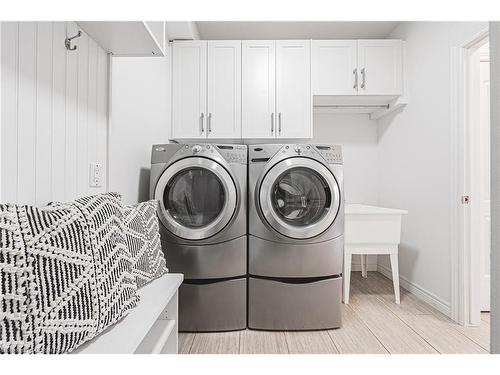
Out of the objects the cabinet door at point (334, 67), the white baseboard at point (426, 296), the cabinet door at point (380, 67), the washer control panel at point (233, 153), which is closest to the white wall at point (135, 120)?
the washer control panel at point (233, 153)

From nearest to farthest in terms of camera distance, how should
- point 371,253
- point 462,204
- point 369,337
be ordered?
point 369,337, point 462,204, point 371,253

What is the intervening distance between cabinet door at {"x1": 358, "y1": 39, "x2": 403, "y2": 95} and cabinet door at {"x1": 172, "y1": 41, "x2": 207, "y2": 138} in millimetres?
1426

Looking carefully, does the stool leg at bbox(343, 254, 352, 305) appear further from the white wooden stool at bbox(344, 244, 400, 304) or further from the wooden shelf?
the wooden shelf

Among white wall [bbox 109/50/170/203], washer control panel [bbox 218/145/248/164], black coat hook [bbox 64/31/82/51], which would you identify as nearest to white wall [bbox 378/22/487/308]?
washer control panel [bbox 218/145/248/164]

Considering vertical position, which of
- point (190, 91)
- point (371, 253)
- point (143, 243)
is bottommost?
point (371, 253)

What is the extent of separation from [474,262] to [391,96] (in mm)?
1613

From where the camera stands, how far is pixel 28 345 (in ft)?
2.38

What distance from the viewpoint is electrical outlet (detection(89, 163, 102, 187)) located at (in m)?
1.64

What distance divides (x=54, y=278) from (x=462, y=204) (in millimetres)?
2568

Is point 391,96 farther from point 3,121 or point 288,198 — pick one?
point 3,121

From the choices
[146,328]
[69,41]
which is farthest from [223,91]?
[146,328]

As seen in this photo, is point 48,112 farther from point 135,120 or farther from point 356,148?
point 356,148

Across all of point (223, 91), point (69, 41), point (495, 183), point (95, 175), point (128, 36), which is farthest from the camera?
point (223, 91)

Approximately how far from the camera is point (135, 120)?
92.2 inches
